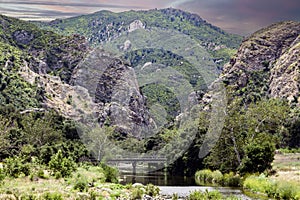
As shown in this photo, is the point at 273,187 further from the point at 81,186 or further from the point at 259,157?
the point at 81,186

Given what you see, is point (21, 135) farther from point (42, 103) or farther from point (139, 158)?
→ point (42, 103)

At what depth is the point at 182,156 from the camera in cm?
10175

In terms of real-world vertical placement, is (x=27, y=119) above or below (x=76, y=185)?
above

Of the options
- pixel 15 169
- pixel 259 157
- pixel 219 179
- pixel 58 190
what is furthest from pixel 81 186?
pixel 219 179

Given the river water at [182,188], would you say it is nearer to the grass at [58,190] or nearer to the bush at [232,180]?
the bush at [232,180]

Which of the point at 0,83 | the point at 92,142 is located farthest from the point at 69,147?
the point at 0,83

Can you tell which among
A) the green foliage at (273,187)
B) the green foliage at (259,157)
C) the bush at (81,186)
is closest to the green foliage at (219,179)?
the green foliage at (259,157)

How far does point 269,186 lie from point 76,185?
20.1 metres

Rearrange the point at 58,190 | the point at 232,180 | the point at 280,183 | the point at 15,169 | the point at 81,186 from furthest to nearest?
the point at 232,180 → the point at 15,169 → the point at 280,183 → the point at 81,186 → the point at 58,190

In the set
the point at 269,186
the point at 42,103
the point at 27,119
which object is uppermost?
the point at 42,103

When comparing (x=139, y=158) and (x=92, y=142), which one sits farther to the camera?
(x=139, y=158)

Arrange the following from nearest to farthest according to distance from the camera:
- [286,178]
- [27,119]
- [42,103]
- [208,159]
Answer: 1. [286,178]
2. [208,159]
3. [27,119]
4. [42,103]

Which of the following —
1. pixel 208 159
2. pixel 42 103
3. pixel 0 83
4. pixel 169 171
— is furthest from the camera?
pixel 42 103

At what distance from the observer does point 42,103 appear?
17138cm
